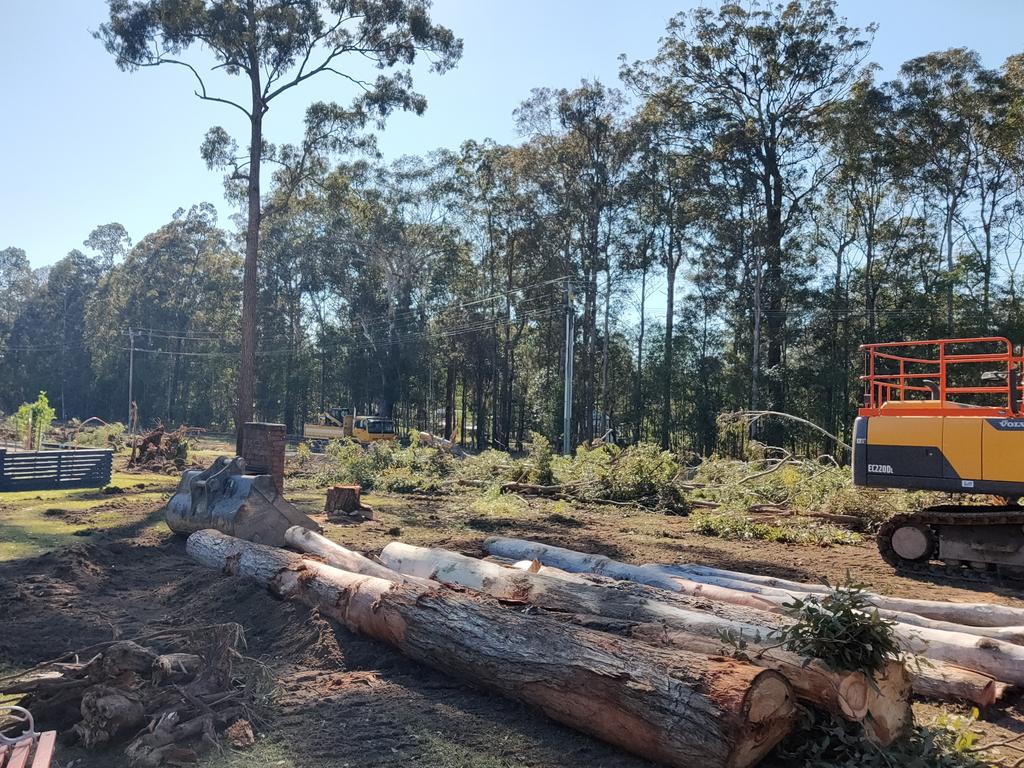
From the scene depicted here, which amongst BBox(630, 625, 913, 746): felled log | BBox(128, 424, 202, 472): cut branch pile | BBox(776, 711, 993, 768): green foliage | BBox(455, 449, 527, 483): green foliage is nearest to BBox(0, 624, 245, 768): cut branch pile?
BBox(630, 625, 913, 746): felled log

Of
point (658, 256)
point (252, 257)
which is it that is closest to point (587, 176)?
point (658, 256)

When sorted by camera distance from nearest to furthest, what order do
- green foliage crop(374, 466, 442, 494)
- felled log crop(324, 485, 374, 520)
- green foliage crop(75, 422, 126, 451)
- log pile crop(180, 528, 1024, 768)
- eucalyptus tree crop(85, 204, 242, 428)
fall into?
1. log pile crop(180, 528, 1024, 768)
2. felled log crop(324, 485, 374, 520)
3. green foliage crop(374, 466, 442, 494)
4. green foliage crop(75, 422, 126, 451)
5. eucalyptus tree crop(85, 204, 242, 428)

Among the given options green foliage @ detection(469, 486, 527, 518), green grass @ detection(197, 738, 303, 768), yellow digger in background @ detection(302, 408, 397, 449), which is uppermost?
yellow digger in background @ detection(302, 408, 397, 449)

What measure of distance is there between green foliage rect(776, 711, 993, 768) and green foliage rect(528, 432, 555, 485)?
14.4m

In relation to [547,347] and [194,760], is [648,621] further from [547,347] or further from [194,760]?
[547,347]

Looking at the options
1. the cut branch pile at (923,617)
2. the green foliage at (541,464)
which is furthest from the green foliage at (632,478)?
the cut branch pile at (923,617)

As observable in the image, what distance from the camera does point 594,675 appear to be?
4.27m

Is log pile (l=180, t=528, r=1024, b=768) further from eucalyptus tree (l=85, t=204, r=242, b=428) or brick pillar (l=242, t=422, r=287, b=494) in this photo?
eucalyptus tree (l=85, t=204, r=242, b=428)

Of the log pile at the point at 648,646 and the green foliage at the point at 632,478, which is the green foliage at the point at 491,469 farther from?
the log pile at the point at 648,646

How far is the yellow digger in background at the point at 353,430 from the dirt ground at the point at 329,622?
2403 cm

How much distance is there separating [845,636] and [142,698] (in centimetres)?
429

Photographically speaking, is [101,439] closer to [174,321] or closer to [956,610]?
[956,610]

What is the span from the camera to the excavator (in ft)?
28.2

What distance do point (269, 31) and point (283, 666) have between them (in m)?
20.3
